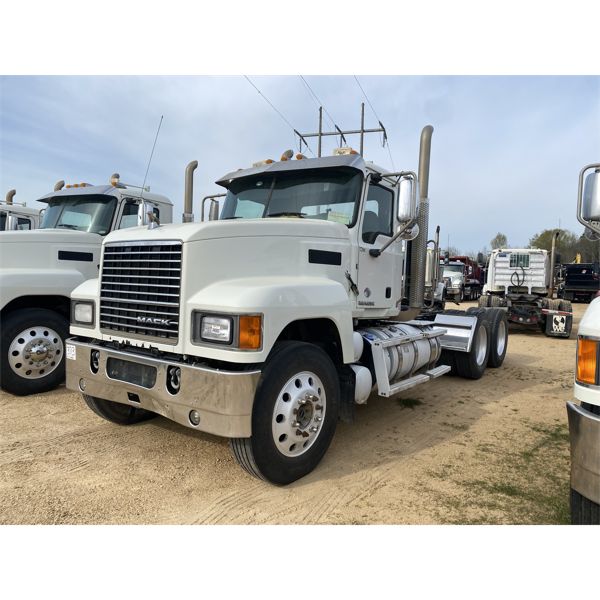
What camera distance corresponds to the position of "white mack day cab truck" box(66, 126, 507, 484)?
326cm

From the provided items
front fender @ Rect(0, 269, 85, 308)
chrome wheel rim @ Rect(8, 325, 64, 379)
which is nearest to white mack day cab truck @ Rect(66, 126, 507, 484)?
chrome wheel rim @ Rect(8, 325, 64, 379)

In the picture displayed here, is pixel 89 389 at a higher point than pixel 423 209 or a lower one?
lower

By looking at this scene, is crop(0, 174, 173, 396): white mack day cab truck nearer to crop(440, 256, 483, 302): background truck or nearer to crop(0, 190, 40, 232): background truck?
crop(0, 190, 40, 232): background truck

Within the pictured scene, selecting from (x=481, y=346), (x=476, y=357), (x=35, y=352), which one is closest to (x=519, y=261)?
(x=481, y=346)

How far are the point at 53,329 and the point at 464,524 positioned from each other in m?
5.08

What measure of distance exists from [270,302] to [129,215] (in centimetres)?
461

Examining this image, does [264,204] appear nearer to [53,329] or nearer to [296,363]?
[296,363]

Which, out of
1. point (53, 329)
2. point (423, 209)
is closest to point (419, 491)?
point (423, 209)

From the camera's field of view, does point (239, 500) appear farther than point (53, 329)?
No

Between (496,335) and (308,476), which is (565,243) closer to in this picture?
(496,335)

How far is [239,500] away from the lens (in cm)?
334

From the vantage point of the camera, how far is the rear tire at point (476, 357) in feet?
24.0

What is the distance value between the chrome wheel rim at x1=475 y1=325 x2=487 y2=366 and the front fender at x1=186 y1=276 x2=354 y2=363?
4.34m

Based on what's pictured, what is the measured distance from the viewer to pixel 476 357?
7.45 meters
